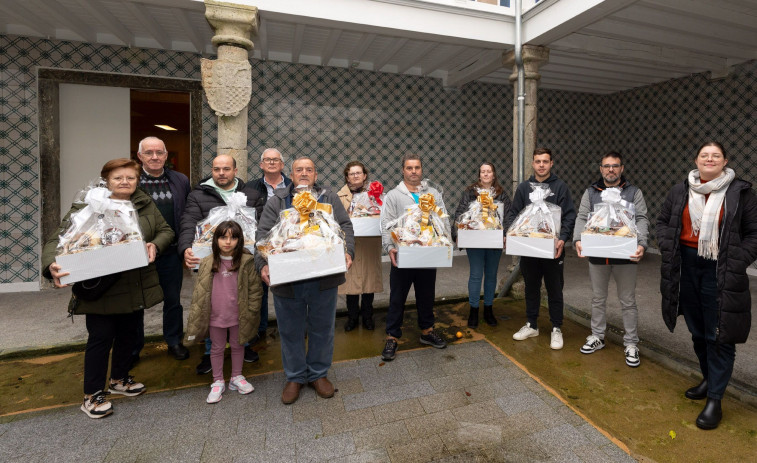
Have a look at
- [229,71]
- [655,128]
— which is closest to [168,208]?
[229,71]

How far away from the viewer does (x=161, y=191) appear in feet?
11.0

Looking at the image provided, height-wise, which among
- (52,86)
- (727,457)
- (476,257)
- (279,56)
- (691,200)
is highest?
(279,56)

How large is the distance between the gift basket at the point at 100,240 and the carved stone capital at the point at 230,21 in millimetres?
2395

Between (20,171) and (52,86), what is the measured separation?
1.46 m

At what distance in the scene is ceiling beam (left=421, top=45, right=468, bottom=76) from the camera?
6.50 metres

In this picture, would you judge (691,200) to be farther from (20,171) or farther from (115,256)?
(20,171)

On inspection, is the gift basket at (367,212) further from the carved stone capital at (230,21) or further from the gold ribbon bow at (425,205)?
the carved stone capital at (230,21)

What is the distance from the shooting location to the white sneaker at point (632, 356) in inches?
136

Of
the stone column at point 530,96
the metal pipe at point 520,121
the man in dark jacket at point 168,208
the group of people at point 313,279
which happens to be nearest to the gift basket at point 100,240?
the group of people at point 313,279

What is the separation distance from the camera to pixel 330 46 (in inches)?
249

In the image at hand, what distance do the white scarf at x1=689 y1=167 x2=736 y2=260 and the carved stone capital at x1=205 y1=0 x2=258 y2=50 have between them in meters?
4.51

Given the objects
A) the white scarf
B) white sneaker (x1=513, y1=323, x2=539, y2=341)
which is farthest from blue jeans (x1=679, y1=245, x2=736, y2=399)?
white sneaker (x1=513, y1=323, x2=539, y2=341)

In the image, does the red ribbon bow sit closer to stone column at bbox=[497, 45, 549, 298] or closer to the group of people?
the group of people

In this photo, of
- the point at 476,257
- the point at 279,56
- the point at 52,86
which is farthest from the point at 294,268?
the point at 52,86
